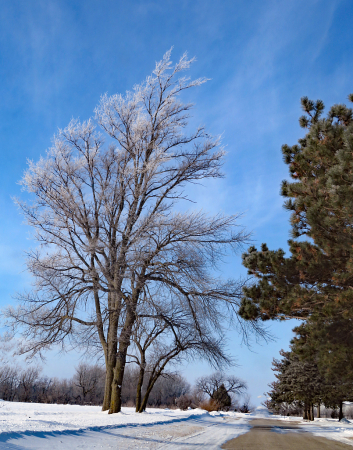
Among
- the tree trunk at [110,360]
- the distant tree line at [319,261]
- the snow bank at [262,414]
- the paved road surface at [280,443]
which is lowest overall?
the snow bank at [262,414]

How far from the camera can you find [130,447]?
621 cm

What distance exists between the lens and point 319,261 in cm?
922

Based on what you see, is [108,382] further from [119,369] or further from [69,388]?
[69,388]

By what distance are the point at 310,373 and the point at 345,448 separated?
2250 centimetres

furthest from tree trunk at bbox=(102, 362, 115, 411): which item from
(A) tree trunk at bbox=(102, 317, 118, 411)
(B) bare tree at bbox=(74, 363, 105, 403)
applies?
(B) bare tree at bbox=(74, 363, 105, 403)

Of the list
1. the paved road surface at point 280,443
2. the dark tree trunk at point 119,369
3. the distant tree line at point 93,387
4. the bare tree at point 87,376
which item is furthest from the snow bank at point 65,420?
the bare tree at point 87,376

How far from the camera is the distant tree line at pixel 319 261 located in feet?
27.1

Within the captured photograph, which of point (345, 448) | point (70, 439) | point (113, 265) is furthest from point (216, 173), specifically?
point (70, 439)

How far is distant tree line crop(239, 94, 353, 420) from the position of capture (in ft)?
27.1

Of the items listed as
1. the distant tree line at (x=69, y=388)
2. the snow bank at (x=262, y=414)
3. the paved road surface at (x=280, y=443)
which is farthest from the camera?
the distant tree line at (x=69, y=388)

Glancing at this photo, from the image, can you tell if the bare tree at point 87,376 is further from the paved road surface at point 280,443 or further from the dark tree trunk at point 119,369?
the paved road surface at point 280,443

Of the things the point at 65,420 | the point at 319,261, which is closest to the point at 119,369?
the point at 65,420

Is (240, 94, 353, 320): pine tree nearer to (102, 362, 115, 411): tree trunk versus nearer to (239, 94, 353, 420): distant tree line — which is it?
(239, 94, 353, 420): distant tree line

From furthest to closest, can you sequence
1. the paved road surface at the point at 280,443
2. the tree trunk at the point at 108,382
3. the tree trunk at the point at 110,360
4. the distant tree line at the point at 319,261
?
the tree trunk at the point at 108,382
the tree trunk at the point at 110,360
the distant tree line at the point at 319,261
the paved road surface at the point at 280,443
